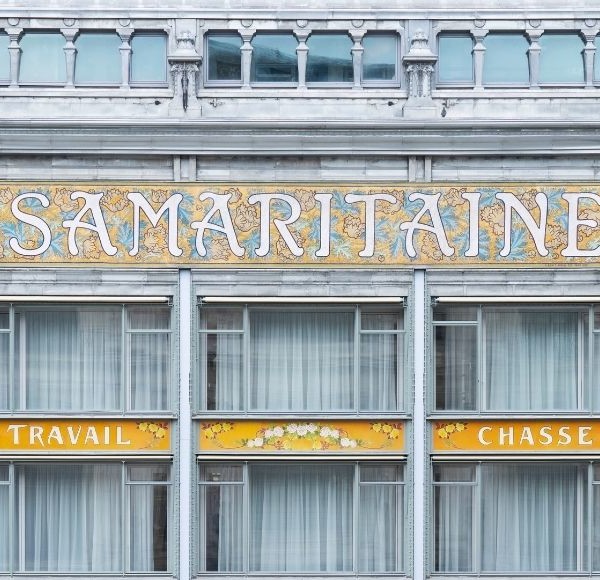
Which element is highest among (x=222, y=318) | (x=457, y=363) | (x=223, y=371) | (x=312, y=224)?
(x=312, y=224)

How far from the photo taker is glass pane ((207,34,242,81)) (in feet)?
61.4

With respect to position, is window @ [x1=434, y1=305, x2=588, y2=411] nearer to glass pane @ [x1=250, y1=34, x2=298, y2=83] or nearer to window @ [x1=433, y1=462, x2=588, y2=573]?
window @ [x1=433, y1=462, x2=588, y2=573]

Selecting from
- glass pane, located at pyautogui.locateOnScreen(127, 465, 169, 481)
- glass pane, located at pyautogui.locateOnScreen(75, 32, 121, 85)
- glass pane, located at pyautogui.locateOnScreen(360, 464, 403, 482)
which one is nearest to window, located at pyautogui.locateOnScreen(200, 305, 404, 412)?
glass pane, located at pyautogui.locateOnScreen(360, 464, 403, 482)

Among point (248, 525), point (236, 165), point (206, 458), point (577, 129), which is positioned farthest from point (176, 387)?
point (577, 129)

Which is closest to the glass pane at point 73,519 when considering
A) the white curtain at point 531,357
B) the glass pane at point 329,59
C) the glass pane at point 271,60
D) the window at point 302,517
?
the window at point 302,517

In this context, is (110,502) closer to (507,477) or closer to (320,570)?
(320,570)

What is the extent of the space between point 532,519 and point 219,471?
5.48 m

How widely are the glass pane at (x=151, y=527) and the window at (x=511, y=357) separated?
5.06 meters

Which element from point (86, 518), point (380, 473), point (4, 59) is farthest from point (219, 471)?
point (4, 59)

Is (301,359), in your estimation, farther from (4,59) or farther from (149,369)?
(4,59)

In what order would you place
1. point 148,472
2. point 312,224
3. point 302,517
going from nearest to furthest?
1. point 312,224
2. point 148,472
3. point 302,517

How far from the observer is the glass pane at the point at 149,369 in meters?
18.5

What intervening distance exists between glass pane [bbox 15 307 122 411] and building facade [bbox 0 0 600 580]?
48 mm

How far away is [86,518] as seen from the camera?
1853cm
